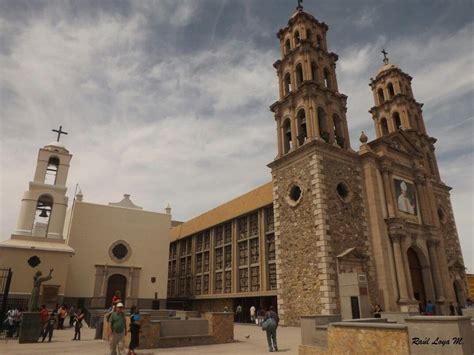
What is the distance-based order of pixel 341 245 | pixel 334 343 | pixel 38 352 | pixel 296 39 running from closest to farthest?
pixel 334 343, pixel 38 352, pixel 341 245, pixel 296 39

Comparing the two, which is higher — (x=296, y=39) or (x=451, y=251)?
(x=296, y=39)

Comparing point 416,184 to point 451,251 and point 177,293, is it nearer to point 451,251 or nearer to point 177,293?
point 451,251

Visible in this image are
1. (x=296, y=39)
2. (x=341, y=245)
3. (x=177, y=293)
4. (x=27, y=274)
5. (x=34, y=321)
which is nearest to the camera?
(x=34, y=321)

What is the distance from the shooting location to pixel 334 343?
8570 mm

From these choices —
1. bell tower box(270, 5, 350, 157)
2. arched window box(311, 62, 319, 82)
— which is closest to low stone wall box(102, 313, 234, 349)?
bell tower box(270, 5, 350, 157)

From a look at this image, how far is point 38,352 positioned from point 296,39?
26.1 metres

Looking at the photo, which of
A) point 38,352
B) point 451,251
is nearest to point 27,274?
point 38,352

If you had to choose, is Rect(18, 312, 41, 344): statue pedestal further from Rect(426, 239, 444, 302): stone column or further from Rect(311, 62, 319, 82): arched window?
Rect(426, 239, 444, 302): stone column

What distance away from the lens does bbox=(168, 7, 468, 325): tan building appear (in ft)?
64.0

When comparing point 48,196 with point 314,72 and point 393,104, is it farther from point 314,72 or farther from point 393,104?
point 393,104

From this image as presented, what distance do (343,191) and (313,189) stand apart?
2573 millimetres

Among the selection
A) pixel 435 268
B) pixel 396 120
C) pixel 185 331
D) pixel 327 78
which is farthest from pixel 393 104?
pixel 185 331

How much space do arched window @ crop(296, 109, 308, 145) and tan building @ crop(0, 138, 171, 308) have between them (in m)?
15.5

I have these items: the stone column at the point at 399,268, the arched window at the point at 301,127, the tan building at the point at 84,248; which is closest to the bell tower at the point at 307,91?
the arched window at the point at 301,127
